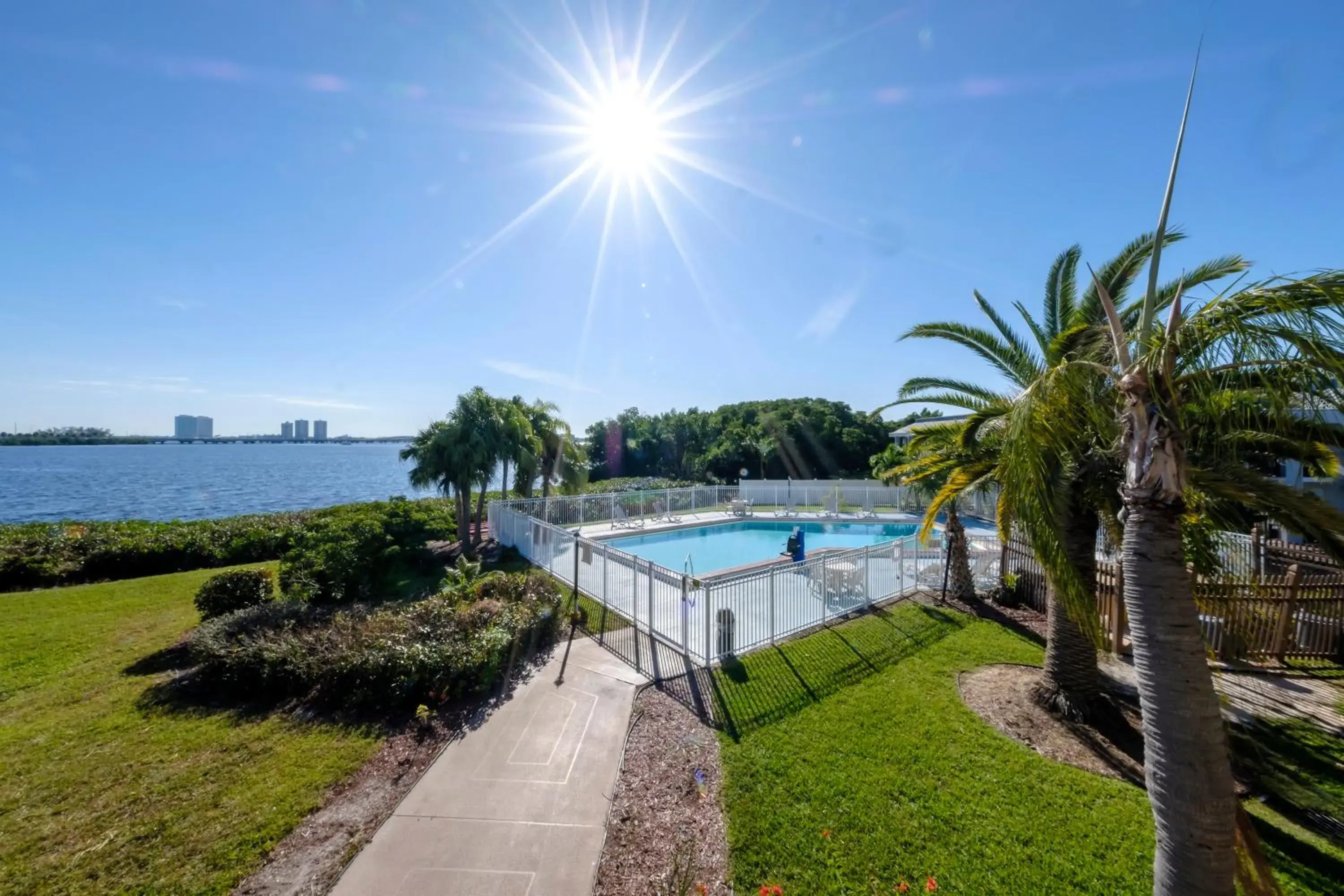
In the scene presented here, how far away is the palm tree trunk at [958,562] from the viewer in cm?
1030

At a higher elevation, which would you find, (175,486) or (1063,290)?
(1063,290)

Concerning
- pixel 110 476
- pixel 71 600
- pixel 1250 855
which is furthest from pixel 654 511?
pixel 110 476

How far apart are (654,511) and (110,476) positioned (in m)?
97.1

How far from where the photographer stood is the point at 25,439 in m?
120

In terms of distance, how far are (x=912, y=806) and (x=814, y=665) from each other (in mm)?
2864

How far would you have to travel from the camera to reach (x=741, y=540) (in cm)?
1975

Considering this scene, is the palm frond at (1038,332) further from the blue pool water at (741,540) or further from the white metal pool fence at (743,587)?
the blue pool water at (741,540)

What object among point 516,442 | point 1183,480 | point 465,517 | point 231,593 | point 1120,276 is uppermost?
point 1120,276

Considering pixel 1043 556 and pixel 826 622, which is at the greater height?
pixel 1043 556

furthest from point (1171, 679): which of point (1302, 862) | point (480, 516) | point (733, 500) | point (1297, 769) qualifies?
point (733, 500)

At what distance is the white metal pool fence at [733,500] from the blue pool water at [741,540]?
1771 mm

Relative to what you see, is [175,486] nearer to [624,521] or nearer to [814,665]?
[624,521]

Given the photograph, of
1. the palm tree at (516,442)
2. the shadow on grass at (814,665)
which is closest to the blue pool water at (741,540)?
the palm tree at (516,442)

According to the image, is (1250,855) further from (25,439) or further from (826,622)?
(25,439)
